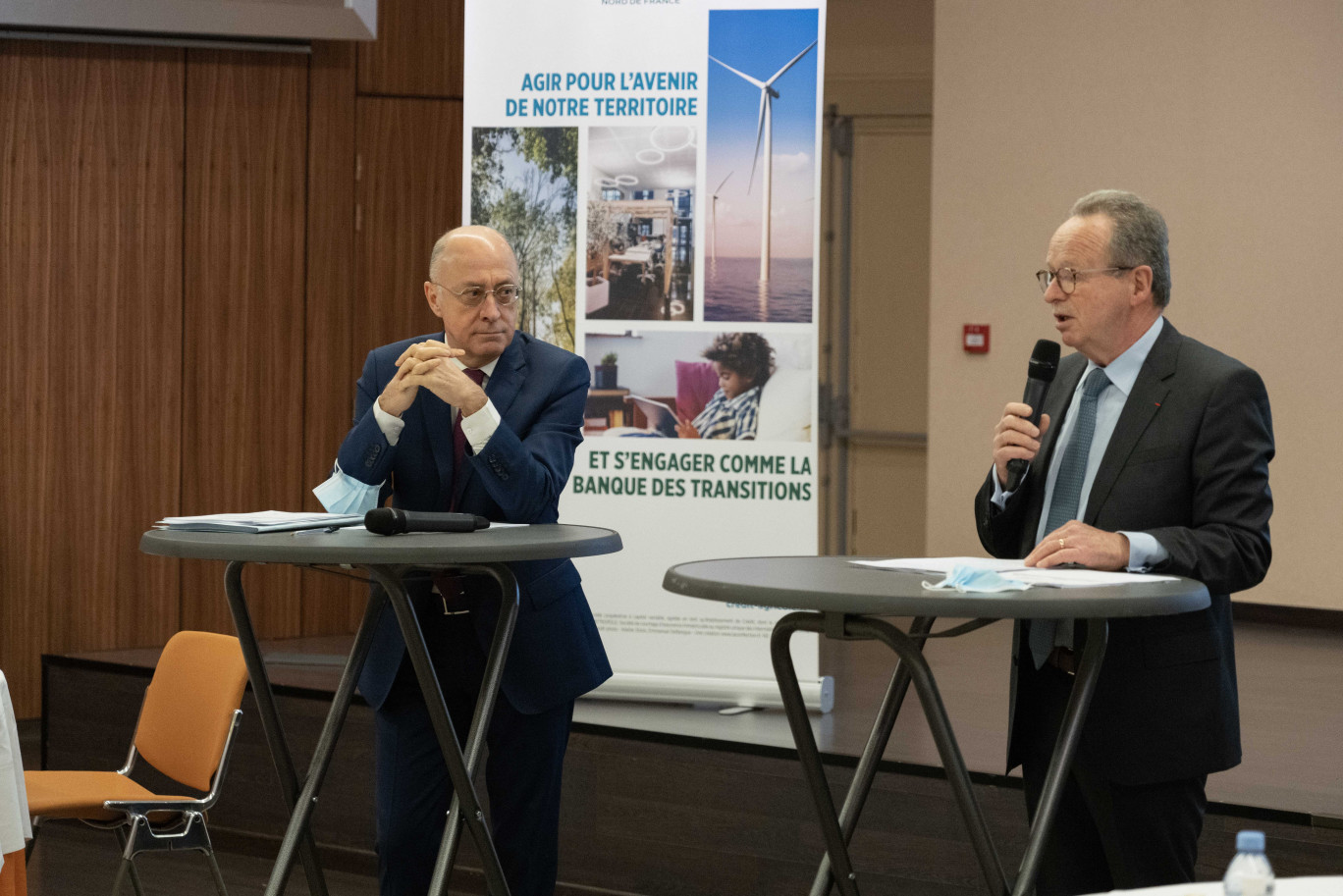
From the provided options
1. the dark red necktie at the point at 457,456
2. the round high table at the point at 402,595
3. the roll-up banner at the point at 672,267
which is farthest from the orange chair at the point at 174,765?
the roll-up banner at the point at 672,267

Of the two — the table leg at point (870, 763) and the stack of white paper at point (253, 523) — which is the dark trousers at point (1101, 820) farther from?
the stack of white paper at point (253, 523)

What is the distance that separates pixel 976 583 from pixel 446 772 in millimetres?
1244

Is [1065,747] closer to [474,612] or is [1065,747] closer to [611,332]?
[474,612]

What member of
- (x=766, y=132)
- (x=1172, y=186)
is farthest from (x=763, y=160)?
(x=1172, y=186)

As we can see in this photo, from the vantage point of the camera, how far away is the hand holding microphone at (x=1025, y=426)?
2.21 metres

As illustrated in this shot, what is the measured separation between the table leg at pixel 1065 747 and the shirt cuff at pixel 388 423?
48.9 inches

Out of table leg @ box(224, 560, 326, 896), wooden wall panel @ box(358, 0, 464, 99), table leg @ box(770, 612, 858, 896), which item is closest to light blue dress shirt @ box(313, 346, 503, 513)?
table leg @ box(224, 560, 326, 896)

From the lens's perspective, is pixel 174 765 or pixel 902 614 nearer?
pixel 902 614

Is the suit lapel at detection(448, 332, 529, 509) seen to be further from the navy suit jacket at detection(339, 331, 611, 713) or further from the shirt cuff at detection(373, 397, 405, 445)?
the shirt cuff at detection(373, 397, 405, 445)

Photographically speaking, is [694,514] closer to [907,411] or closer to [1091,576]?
[1091,576]

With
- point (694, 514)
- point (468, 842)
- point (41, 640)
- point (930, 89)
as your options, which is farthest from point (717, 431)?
point (930, 89)

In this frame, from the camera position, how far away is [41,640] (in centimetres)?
552

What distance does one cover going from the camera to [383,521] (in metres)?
2.20

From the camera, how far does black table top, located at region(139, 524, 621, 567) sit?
200cm
